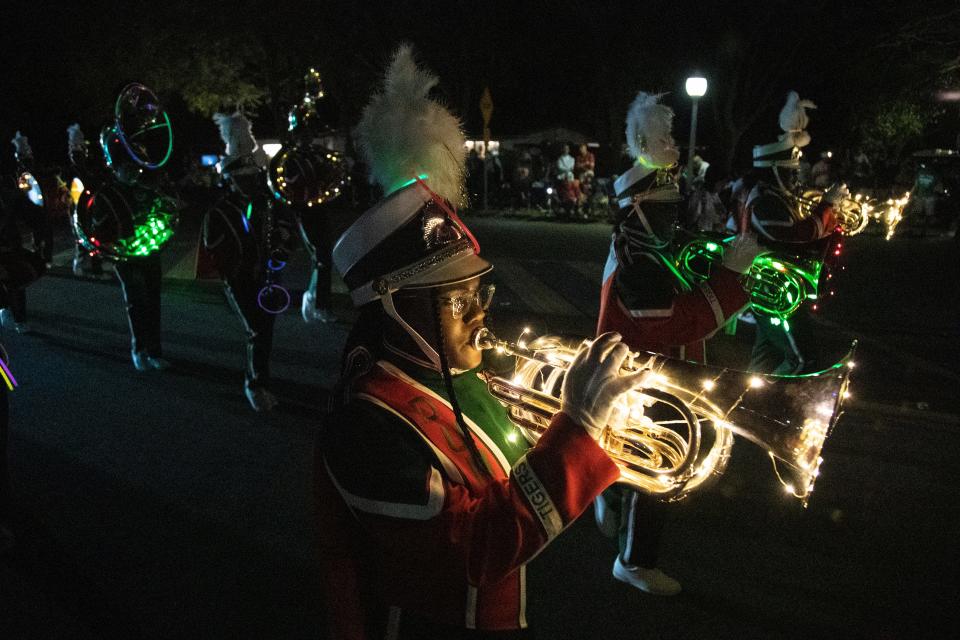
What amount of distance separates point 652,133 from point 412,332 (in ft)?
8.36

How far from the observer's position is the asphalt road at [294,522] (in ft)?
10.8

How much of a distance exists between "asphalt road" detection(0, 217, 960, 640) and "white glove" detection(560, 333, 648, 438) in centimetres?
70

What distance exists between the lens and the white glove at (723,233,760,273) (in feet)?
11.2

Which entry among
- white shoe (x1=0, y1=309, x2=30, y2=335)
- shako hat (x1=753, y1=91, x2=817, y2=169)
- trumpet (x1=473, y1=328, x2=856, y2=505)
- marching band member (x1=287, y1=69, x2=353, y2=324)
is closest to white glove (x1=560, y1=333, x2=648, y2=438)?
trumpet (x1=473, y1=328, x2=856, y2=505)

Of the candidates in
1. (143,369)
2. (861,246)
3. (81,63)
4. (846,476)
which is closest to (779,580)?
(846,476)

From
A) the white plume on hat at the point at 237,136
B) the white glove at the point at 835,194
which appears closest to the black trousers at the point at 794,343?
the white glove at the point at 835,194

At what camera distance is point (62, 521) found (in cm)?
411

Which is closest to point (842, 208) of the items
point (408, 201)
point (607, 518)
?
point (607, 518)

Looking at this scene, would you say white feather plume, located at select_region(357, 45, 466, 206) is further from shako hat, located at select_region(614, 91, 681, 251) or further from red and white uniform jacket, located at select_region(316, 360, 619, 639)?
shako hat, located at select_region(614, 91, 681, 251)

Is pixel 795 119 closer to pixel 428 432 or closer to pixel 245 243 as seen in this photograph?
pixel 245 243

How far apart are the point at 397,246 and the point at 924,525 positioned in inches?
152

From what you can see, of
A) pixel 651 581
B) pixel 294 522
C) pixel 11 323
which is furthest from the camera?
pixel 11 323

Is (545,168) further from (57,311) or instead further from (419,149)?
(419,149)

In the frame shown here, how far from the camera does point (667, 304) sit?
10.9 feet
